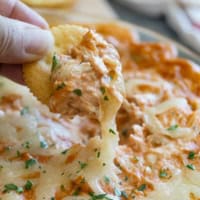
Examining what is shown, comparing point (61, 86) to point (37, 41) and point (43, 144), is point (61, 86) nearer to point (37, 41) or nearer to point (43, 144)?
point (37, 41)

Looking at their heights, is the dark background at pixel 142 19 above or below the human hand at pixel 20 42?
below

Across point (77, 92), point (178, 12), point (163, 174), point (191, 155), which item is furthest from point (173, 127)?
point (178, 12)

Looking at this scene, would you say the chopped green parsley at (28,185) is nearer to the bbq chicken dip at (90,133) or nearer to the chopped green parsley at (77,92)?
the bbq chicken dip at (90,133)

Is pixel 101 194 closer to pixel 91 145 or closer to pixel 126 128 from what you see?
pixel 91 145

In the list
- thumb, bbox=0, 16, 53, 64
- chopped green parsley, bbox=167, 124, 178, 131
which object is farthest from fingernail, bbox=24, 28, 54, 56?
chopped green parsley, bbox=167, 124, 178, 131

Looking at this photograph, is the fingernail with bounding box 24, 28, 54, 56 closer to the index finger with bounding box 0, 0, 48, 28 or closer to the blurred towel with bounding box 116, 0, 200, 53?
the index finger with bounding box 0, 0, 48, 28

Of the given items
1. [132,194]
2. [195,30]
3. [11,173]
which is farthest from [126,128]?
[195,30]

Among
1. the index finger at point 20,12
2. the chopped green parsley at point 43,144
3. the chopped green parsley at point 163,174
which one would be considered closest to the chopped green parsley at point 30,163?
the chopped green parsley at point 43,144

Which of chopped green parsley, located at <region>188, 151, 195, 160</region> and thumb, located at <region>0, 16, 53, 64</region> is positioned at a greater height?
thumb, located at <region>0, 16, 53, 64</region>
